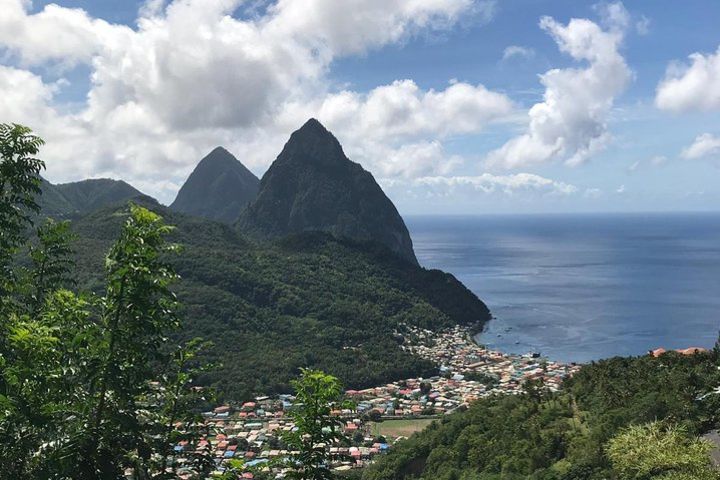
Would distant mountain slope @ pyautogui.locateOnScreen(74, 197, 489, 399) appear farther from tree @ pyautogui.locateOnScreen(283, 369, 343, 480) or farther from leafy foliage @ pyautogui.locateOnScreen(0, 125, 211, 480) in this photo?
leafy foliage @ pyautogui.locateOnScreen(0, 125, 211, 480)

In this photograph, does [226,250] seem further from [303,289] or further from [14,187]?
[14,187]

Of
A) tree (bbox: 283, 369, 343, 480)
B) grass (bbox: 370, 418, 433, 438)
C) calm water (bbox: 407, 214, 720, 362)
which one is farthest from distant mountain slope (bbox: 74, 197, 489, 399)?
tree (bbox: 283, 369, 343, 480)

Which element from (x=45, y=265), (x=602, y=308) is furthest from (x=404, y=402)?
(x=602, y=308)

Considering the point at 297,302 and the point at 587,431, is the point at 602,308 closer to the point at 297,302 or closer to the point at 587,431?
the point at 297,302

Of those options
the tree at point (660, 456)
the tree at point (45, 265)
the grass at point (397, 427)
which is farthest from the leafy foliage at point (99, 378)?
the grass at point (397, 427)

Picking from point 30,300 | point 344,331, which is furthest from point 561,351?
point 30,300

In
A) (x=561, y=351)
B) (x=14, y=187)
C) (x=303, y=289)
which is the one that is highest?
(x=14, y=187)
